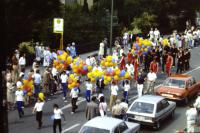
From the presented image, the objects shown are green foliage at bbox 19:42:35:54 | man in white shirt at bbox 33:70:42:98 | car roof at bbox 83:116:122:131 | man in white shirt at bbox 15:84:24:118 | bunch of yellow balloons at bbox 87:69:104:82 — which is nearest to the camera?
car roof at bbox 83:116:122:131

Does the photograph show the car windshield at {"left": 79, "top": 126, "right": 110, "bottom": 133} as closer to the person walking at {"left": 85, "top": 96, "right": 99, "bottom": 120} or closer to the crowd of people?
the crowd of people

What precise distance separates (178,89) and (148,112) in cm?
472

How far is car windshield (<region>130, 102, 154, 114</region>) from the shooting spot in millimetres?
20375

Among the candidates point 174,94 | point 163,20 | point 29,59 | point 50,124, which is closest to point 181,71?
point 174,94

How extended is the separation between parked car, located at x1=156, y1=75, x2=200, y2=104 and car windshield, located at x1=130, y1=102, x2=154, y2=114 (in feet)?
12.8

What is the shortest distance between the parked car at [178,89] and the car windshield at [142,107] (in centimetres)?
390

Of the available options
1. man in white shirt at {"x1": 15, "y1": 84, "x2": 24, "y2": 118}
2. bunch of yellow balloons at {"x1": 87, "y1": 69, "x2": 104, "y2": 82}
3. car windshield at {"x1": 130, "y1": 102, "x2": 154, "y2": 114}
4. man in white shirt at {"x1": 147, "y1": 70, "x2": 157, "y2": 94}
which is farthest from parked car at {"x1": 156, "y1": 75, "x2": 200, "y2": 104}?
man in white shirt at {"x1": 15, "y1": 84, "x2": 24, "y2": 118}

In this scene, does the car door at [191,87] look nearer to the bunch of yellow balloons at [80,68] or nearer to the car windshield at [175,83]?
the car windshield at [175,83]

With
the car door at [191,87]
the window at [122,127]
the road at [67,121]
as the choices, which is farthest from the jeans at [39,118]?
the car door at [191,87]

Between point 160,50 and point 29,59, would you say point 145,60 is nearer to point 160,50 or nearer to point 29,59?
point 160,50

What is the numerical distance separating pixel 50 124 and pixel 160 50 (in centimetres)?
1558

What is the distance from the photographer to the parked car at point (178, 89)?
24141 millimetres

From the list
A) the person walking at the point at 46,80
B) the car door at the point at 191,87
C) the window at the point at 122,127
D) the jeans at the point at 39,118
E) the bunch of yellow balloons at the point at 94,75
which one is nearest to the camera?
the window at the point at 122,127

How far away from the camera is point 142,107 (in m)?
20.5
